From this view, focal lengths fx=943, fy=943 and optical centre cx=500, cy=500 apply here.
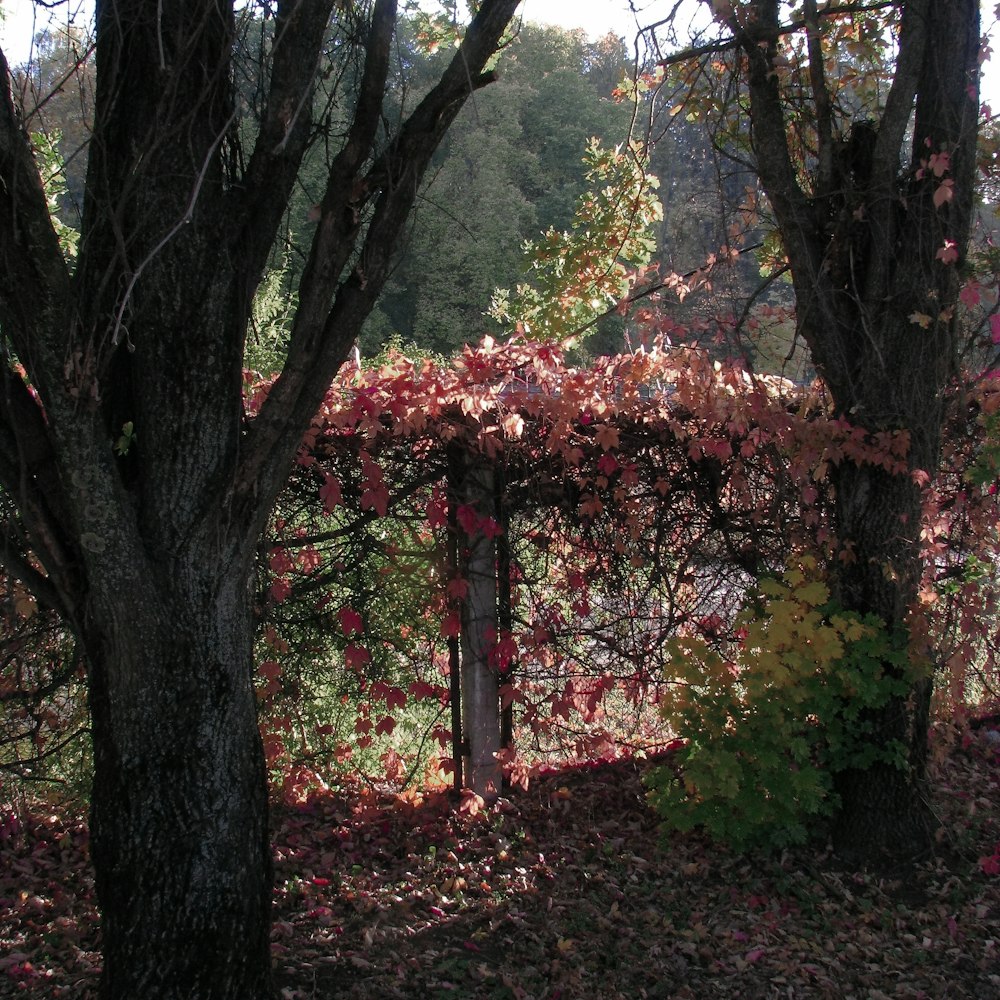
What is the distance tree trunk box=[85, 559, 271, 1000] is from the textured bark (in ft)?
9.65

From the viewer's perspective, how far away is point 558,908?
3.91 m

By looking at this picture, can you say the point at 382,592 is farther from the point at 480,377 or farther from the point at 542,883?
the point at 542,883

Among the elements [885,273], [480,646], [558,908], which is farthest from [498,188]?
[558,908]

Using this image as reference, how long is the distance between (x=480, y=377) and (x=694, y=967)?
8.33 ft

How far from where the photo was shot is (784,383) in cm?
494

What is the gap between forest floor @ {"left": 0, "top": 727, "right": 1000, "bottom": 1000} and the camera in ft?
11.1

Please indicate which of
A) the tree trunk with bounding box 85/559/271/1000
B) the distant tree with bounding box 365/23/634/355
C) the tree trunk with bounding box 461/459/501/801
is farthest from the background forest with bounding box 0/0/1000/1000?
the distant tree with bounding box 365/23/634/355

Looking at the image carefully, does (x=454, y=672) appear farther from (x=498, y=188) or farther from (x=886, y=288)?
(x=498, y=188)

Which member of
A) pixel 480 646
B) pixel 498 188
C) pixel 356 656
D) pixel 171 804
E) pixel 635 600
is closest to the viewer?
pixel 171 804

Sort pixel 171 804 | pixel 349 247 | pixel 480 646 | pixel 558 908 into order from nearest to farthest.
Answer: pixel 171 804 → pixel 349 247 → pixel 558 908 → pixel 480 646

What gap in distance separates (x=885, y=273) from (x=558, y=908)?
3.16 metres

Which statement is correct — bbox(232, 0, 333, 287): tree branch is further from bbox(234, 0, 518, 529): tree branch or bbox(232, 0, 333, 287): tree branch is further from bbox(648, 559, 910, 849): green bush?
bbox(648, 559, 910, 849): green bush

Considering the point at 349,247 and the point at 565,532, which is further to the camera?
the point at 565,532

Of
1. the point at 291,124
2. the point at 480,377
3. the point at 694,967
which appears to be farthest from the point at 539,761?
the point at 291,124
